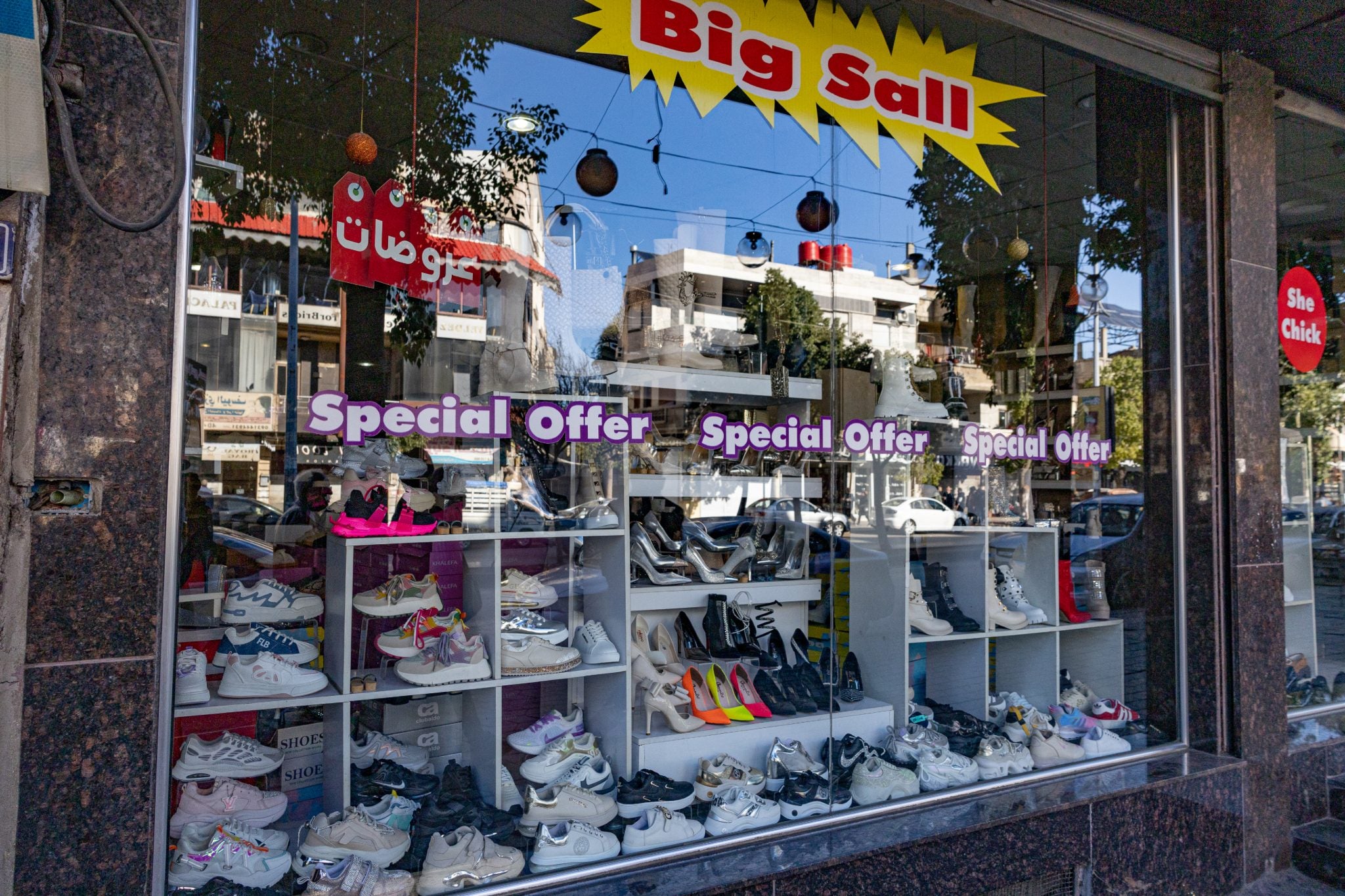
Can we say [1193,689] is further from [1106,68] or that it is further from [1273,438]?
[1106,68]

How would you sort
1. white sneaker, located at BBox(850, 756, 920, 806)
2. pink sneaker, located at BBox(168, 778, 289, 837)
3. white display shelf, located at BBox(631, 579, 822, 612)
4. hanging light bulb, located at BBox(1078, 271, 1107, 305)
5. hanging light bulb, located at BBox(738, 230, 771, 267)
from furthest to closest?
hanging light bulb, located at BBox(1078, 271, 1107, 305) < hanging light bulb, located at BBox(738, 230, 771, 267) < white display shelf, located at BBox(631, 579, 822, 612) < white sneaker, located at BBox(850, 756, 920, 806) < pink sneaker, located at BBox(168, 778, 289, 837)

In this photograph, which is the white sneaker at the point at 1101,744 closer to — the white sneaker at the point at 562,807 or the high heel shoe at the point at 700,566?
the high heel shoe at the point at 700,566

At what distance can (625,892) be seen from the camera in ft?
8.10

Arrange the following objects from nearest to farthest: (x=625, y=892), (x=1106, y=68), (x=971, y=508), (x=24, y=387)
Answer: (x=24, y=387) < (x=625, y=892) < (x=1106, y=68) < (x=971, y=508)

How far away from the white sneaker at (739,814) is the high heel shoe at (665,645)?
589mm

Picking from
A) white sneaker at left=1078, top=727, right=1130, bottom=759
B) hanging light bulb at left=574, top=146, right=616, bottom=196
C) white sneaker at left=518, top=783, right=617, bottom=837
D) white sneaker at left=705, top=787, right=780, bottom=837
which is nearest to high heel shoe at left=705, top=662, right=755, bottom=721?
white sneaker at left=705, top=787, right=780, bottom=837

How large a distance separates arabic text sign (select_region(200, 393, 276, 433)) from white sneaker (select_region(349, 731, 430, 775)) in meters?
1.13

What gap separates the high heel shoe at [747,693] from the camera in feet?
11.1

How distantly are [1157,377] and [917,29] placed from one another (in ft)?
6.08

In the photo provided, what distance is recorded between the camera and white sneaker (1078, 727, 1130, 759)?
11.9 feet

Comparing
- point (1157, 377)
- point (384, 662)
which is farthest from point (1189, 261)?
point (384, 662)

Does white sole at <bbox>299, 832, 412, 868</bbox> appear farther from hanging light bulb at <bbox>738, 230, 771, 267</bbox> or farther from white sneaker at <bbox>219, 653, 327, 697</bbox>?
hanging light bulb at <bbox>738, 230, 771, 267</bbox>

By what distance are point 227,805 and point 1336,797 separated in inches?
180

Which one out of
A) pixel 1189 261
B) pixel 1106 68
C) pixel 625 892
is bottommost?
pixel 625 892
